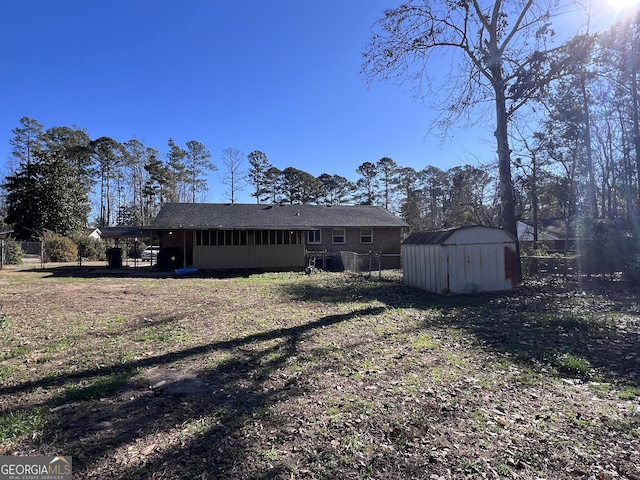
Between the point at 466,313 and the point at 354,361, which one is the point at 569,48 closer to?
the point at 466,313

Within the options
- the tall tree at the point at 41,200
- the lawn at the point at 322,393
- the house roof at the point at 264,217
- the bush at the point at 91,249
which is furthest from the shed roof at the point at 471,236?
the tall tree at the point at 41,200

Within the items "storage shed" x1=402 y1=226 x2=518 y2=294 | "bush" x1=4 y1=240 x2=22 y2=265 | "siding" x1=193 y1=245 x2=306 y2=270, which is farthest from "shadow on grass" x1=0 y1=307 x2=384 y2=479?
"bush" x1=4 y1=240 x2=22 y2=265

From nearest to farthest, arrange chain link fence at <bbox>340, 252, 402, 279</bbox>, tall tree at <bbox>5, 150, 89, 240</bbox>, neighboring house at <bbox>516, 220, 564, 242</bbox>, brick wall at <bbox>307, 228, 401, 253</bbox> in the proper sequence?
chain link fence at <bbox>340, 252, 402, 279</bbox>, brick wall at <bbox>307, 228, 401, 253</bbox>, tall tree at <bbox>5, 150, 89, 240</bbox>, neighboring house at <bbox>516, 220, 564, 242</bbox>

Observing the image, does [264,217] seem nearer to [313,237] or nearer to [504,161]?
[313,237]

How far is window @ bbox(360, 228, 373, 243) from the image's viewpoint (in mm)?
23141

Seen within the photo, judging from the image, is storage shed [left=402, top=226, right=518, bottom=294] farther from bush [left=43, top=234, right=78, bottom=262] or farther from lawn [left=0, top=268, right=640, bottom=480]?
bush [left=43, top=234, right=78, bottom=262]

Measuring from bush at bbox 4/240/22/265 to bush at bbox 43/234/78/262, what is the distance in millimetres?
3102

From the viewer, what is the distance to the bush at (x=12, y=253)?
71.5ft

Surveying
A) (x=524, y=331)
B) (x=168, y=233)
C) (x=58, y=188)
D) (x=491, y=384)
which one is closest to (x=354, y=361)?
(x=491, y=384)

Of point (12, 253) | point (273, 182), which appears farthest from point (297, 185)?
point (12, 253)

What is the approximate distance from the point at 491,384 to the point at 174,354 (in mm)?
4390

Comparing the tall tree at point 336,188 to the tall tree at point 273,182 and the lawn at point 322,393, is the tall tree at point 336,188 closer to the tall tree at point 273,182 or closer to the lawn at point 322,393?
the tall tree at point 273,182

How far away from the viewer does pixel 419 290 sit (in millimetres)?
12461

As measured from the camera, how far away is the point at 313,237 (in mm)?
22531
